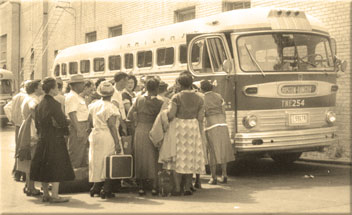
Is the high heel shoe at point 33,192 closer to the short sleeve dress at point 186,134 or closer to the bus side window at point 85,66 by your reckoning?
the short sleeve dress at point 186,134

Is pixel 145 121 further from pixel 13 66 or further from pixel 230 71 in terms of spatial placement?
pixel 13 66

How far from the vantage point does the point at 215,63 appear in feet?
32.5

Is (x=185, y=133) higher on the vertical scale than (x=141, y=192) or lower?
higher

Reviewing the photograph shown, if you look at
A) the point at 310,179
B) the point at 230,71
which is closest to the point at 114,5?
the point at 230,71

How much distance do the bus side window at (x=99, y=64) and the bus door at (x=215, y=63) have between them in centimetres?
551

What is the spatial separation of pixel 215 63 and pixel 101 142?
10.5 ft

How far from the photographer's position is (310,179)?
30.9 feet

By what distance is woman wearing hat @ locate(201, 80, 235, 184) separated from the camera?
9.01m

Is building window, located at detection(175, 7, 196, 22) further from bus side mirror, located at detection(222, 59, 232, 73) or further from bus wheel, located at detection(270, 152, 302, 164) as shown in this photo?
bus side mirror, located at detection(222, 59, 232, 73)

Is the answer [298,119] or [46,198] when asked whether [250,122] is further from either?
[46,198]

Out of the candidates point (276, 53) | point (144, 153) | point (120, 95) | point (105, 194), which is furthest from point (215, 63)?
point (105, 194)

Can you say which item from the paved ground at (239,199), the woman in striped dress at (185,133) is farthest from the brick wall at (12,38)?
the woman in striped dress at (185,133)

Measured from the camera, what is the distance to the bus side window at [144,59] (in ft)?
42.2

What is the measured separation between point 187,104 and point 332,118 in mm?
3613
